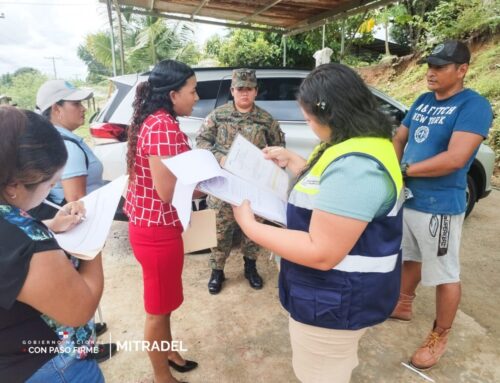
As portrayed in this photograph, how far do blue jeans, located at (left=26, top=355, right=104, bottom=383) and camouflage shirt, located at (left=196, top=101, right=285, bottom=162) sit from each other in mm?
1961

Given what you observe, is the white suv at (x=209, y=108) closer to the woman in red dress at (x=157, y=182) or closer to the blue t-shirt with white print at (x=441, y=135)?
the blue t-shirt with white print at (x=441, y=135)

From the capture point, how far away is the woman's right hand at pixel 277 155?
1.50 meters

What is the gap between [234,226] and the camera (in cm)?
303

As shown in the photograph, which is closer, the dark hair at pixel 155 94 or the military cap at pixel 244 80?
the dark hair at pixel 155 94

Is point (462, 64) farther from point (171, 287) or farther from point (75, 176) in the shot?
point (75, 176)

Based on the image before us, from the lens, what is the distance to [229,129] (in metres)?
2.86

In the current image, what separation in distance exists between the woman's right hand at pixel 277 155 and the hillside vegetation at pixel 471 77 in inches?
254

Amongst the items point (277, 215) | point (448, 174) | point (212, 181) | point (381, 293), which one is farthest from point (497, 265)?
point (212, 181)

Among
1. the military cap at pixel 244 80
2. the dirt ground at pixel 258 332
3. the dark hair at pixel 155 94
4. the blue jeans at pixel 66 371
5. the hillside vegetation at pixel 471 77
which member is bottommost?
the dirt ground at pixel 258 332

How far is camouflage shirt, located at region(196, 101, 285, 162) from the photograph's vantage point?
286cm

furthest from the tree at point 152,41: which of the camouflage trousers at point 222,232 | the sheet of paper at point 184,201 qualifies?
the sheet of paper at point 184,201

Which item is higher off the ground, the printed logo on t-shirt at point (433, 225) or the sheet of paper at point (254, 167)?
the sheet of paper at point (254, 167)

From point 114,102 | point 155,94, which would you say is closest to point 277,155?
point 155,94

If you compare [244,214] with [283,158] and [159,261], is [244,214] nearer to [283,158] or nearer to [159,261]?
[283,158]
